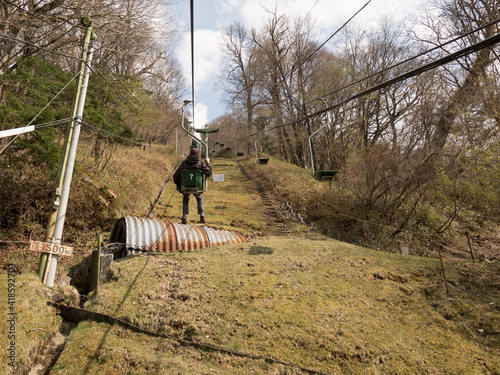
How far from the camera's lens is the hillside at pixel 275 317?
312cm

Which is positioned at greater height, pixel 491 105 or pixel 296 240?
pixel 491 105

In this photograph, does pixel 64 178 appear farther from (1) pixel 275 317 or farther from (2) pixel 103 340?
(1) pixel 275 317

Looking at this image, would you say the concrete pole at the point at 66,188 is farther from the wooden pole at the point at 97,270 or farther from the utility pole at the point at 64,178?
the wooden pole at the point at 97,270

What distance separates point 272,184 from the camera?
16.1 m

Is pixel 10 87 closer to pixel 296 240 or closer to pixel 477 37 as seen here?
pixel 296 240

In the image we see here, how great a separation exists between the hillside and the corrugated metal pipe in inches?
11.4

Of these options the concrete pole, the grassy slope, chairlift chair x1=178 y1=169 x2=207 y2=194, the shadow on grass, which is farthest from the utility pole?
chairlift chair x1=178 y1=169 x2=207 y2=194

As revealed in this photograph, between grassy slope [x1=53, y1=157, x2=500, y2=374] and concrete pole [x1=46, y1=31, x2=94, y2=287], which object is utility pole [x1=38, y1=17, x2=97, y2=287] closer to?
concrete pole [x1=46, y1=31, x2=94, y2=287]

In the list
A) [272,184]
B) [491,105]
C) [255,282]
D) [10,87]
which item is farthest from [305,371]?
[272,184]

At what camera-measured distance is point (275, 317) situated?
12.9 feet

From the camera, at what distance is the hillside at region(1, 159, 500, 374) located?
3.12m

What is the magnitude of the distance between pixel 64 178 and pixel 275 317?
4.30 metres

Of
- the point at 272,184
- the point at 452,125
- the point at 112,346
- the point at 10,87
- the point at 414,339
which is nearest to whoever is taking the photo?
the point at 112,346

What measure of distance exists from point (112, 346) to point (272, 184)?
13338 millimetres
